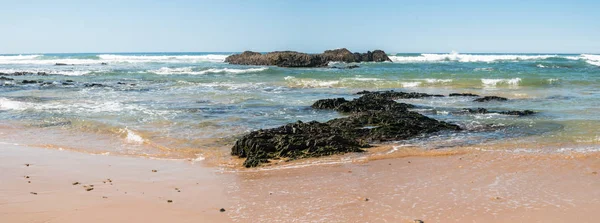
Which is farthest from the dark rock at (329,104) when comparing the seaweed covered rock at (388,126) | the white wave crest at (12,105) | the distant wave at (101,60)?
the distant wave at (101,60)

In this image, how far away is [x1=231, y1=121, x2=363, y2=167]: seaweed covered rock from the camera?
7.79 m

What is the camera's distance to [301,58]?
1980 inches

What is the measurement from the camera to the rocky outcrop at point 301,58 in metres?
49.8

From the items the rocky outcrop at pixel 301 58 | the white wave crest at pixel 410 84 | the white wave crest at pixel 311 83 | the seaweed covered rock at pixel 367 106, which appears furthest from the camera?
the rocky outcrop at pixel 301 58

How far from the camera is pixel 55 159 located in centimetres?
768

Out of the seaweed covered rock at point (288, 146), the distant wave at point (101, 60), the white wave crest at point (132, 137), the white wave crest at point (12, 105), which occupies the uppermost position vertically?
the distant wave at point (101, 60)

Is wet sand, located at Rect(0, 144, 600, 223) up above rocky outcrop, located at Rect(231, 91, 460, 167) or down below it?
below

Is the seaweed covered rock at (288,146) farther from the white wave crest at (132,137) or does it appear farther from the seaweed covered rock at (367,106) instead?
the seaweed covered rock at (367,106)

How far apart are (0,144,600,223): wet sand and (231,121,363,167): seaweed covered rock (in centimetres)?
64

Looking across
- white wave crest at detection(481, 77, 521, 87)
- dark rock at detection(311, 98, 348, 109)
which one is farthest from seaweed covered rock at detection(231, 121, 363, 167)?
white wave crest at detection(481, 77, 521, 87)

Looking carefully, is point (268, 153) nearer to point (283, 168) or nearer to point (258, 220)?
point (283, 168)

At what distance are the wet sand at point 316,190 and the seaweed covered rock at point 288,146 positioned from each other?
0.64 m

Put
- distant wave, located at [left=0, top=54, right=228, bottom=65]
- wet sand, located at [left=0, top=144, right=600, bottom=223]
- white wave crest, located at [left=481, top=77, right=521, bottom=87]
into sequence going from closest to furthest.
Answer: wet sand, located at [left=0, top=144, right=600, bottom=223] → white wave crest, located at [left=481, top=77, right=521, bottom=87] → distant wave, located at [left=0, top=54, right=228, bottom=65]

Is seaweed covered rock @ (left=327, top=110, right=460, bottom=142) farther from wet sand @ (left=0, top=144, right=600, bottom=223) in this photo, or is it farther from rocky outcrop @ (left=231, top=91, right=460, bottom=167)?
wet sand @ (left=0, top=144, right=600, bottom=223)
